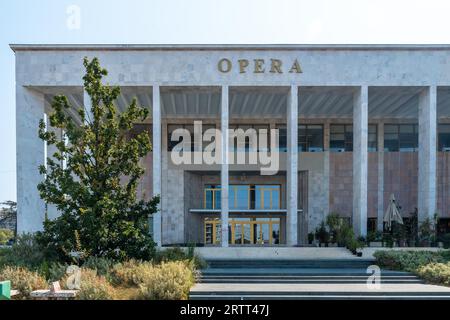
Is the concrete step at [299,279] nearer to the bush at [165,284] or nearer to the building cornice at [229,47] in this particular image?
the bush at [165,284]

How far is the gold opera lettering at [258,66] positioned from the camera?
691 inches

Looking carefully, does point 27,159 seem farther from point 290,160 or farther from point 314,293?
point 314,293

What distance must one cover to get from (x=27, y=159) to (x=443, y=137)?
2626 cm

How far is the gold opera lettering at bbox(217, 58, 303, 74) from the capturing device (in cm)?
1756

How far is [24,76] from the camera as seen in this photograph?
17.4 metres

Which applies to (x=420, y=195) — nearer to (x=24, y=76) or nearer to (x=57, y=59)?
(x=57, y=59)

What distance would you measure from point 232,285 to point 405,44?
14.7m

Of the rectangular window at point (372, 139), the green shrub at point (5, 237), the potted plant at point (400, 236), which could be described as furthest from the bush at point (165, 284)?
the green shrub at point (5, 237)

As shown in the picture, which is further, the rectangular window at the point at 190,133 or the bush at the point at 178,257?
the rectangular window at the point at 190,133

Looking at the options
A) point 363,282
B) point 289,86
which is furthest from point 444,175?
point 363,282

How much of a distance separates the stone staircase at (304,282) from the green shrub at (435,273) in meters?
0.35

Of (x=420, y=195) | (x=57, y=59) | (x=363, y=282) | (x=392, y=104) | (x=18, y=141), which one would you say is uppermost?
(x=57, y=59)

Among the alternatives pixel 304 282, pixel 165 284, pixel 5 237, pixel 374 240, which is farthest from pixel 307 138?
pixel 5 237

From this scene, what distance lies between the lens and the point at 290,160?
17.7m
